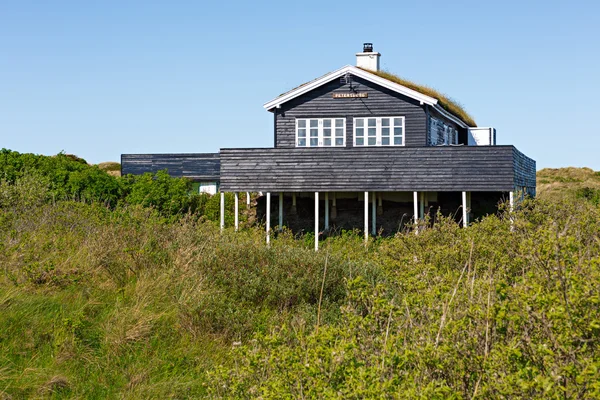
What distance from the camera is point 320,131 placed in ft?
91.2

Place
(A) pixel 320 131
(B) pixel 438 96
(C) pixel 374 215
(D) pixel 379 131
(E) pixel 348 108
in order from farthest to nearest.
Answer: (B) pixel 438 96, (A) pixel 320 131, (E) pixel 348 108, (D) pixel 379 131, (C) pixel 374 215

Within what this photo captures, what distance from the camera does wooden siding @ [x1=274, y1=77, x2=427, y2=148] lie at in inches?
1071

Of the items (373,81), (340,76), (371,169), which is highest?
(340,76)

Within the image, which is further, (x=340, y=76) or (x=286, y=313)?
(x=340, y=76)

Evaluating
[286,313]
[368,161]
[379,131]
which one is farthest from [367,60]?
[286,313]

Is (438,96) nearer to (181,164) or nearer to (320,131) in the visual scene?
(320,131)

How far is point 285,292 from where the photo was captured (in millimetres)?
10039

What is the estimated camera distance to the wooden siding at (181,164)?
34.8m

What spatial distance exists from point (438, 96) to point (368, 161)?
29.3 feet

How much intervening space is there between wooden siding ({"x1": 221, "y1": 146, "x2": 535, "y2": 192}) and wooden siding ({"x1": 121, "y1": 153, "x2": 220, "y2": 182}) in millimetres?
10557

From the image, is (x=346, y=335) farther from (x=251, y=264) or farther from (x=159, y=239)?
(x=159, y=239)

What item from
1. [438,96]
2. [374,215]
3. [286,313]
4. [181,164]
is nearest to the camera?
[286,313]

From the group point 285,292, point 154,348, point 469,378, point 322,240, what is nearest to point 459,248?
point 285,292

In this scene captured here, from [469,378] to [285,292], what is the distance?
5.87 m
